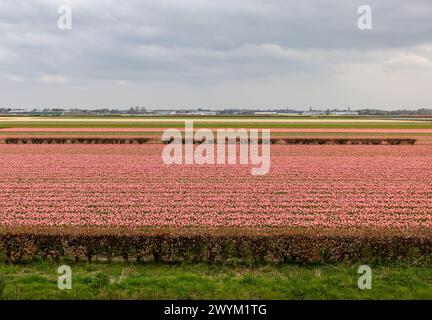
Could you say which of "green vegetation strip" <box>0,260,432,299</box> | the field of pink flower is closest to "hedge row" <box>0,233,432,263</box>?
"green vegetation strip" <box>0,260,432,299</box>

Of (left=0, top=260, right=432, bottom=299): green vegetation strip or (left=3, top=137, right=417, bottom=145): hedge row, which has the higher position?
(left=3, top=137, right=417, bottom=145): hedge row

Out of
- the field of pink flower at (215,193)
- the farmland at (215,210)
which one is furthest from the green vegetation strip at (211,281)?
the field of pink flower at (215,193)

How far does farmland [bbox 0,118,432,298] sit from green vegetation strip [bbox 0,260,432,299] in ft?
1.33

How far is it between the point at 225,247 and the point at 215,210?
15.5ft

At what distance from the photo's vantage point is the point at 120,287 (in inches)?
356

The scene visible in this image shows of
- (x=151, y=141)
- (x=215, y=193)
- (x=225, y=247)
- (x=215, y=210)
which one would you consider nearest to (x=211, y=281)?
(x=225, y=247)

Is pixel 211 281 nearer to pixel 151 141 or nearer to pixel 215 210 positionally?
pixel 215 210

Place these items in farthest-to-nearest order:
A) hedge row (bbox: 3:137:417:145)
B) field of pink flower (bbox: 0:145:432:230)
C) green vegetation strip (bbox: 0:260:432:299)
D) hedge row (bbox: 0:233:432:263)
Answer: hedge row (bbox: 3:137:417:145) < field of pink flower (bbox: 0:145:432:230) < hedge row (bbox: 0:233:432:263) < green vegetation strip (bbox: 0:260:432:299)

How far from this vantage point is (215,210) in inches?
605

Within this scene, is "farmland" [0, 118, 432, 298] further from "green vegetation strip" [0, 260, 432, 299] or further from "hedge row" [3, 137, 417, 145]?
"hedge row" [3, 137, 417, 145]

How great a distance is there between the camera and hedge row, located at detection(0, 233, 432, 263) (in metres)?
10.4
